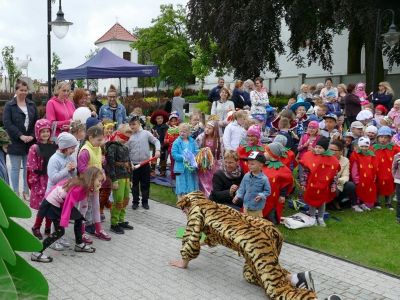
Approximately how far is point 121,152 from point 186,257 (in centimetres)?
235

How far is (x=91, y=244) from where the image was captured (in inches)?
255

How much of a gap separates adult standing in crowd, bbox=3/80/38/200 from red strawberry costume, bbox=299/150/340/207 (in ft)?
15.4

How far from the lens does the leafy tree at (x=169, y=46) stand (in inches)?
2003

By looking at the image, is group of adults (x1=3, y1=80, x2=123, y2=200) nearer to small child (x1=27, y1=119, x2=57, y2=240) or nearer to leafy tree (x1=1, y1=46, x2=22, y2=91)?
small child (x1=27, y1=119, x2=57, y2=240)

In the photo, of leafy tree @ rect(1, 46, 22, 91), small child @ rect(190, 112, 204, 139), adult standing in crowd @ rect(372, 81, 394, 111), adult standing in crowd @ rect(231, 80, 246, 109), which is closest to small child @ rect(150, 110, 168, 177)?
small child @ rect(190, 112, 204, 139)

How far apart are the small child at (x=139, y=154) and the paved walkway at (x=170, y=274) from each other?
1.71m

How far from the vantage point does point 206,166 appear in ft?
27.1

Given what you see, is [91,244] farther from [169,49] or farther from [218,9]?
[169,49]

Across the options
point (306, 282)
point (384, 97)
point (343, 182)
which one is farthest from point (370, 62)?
point (306, 282)

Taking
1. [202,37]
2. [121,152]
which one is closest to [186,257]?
[121,152]

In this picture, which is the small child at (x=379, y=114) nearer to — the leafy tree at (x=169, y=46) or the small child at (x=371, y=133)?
the small child at (x=371, y=133)

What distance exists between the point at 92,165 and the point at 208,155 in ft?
8.02

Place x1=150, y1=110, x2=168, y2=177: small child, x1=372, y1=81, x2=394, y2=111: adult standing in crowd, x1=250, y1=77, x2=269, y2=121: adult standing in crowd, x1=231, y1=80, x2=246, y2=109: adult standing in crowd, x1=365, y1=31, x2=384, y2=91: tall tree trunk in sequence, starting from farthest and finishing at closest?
x1=365, y1=31, x2=384, y2=91: tall tree trunk → x1=372, y1=81, x2=394, y2=111: adult standing in crowd → x1=231, y1=80, x2=246, y2=109: adult standing in crowd → x1=250, y1=77, x2=269, y2=121: adult standing in crowd → x1=150, y1=110, x2=168, y2=177: small child

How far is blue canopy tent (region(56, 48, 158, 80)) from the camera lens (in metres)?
15.1
